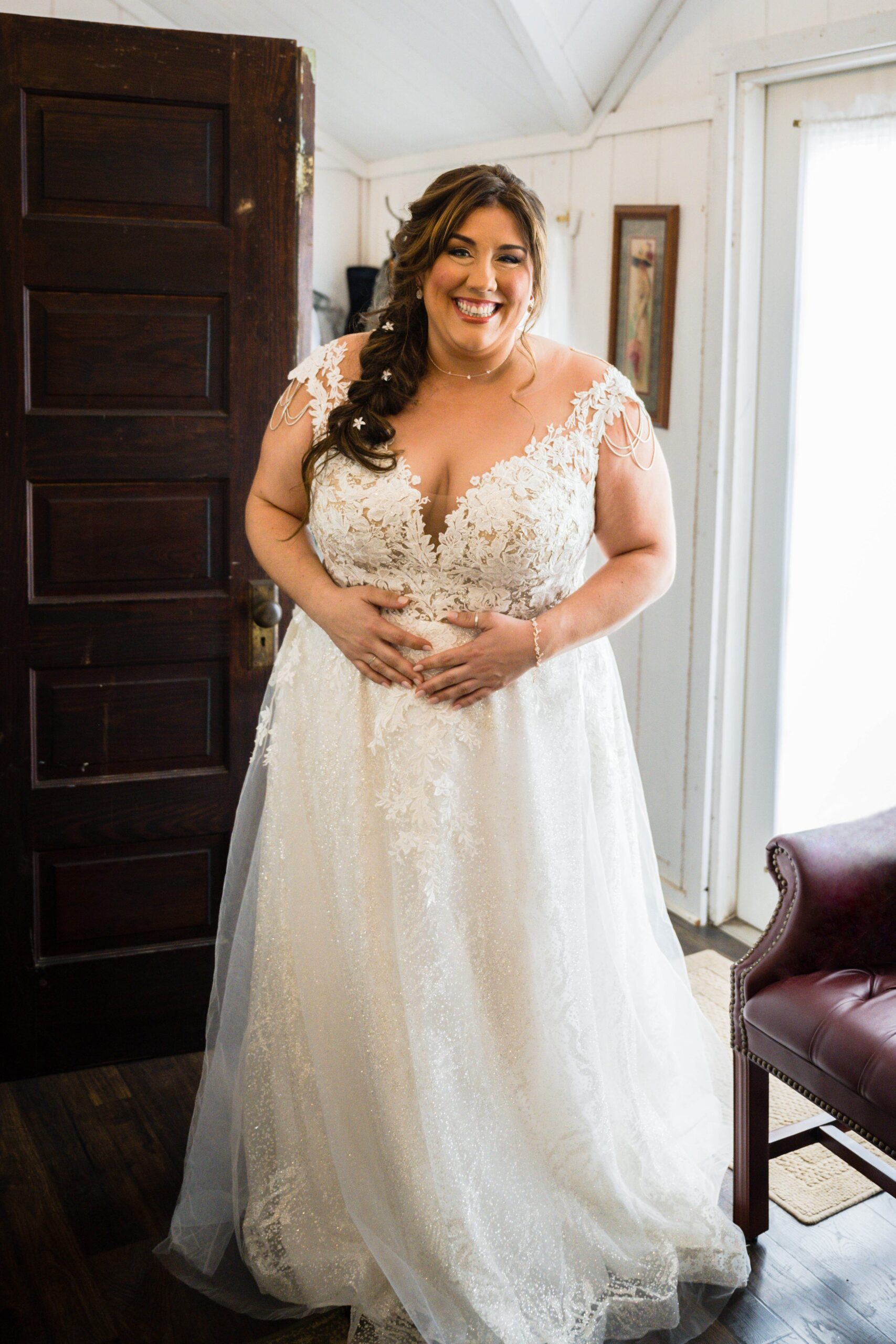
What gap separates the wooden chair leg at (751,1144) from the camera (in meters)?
2.20

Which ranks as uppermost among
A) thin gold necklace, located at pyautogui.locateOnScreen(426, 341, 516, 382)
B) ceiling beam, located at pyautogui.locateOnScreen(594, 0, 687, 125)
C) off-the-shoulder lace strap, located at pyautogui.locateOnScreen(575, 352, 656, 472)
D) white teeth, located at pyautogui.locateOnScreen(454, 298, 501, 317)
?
ceiling beam, located at pyautogui.locateOnScreen(594, 0, 687, 125)

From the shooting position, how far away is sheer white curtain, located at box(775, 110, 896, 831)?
2979 mm

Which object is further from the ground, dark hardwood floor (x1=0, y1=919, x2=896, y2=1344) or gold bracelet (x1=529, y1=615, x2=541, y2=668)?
gold bracelet (x1=529, y1=615, x2=541, y2=668)

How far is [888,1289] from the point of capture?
212 cm

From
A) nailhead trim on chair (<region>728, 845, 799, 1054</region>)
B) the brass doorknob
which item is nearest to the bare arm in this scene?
the brass doorknob

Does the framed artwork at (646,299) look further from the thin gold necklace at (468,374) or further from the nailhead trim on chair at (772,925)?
the nailhead trim on chair at (772,925)

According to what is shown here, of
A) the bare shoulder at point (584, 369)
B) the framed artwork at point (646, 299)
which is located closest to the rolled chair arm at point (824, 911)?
the bare shoulder at point (584, 369)

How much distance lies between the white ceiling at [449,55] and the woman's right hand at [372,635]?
2.08 meters

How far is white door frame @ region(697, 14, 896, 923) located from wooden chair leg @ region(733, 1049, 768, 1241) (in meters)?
1.40

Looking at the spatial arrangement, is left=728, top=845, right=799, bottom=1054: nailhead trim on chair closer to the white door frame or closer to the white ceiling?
the white door frame

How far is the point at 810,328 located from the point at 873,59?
2.07 ft

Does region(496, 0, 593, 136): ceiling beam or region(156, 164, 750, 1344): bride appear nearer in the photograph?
region(156, 164, 750, 1344): bride

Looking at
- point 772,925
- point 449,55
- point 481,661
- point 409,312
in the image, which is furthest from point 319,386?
point 449,55

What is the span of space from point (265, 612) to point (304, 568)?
2.17 ft
